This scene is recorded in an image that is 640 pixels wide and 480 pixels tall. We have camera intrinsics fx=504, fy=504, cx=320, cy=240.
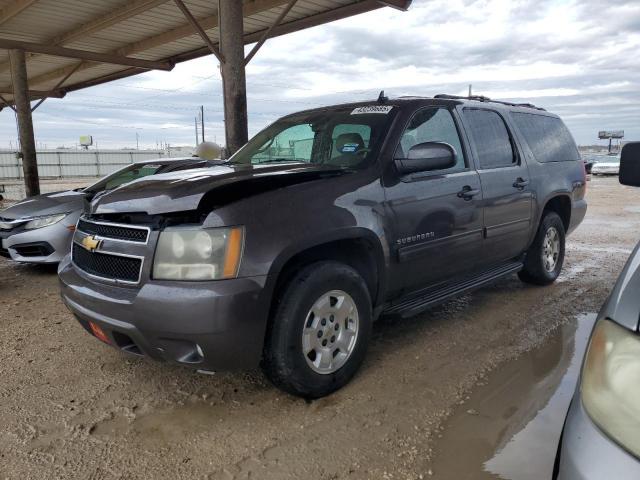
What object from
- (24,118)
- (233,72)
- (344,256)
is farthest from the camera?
(24,118)

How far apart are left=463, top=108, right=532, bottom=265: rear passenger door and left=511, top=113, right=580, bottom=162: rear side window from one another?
1.21 ft

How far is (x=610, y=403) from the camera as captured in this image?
3.98ft

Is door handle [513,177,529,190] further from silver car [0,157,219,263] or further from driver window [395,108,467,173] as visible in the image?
silver car [0,157,219,263]

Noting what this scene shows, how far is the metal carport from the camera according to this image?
7332 mm

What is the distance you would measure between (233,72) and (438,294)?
4.92m

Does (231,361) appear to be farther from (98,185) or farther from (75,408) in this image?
(98,185)

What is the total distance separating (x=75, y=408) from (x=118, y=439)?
0.49 m

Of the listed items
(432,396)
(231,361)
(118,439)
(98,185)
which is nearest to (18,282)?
(98,185)

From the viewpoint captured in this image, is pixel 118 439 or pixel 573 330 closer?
pixel 118 439

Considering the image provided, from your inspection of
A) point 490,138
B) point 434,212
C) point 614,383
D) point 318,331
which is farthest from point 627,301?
point 490,138

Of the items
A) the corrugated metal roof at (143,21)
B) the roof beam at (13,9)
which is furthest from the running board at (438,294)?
the roof beam at (13,9)

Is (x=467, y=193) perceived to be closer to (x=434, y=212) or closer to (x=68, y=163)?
(x=434, y=212)

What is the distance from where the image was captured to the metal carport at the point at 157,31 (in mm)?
7332

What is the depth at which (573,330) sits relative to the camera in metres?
4.14
